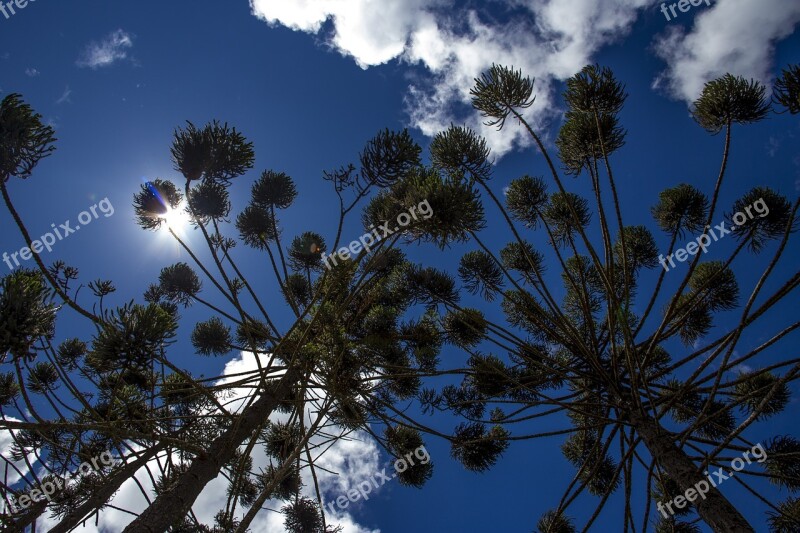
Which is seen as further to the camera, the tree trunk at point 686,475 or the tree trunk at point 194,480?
the tree trunk at point 686,475

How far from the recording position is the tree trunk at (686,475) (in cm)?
278

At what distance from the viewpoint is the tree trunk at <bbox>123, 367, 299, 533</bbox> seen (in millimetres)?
2547

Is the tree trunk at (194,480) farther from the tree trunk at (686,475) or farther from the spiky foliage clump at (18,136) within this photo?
the tree trunk at (686,475)

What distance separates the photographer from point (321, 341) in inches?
206

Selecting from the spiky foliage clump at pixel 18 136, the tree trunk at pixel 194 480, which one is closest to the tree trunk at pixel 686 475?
the tree trunk at pixel 194 480

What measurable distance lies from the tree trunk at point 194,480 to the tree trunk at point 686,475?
354 centimetres

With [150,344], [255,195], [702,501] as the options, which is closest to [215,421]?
[255,195]

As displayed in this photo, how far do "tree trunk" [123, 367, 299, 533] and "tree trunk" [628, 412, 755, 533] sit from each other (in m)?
3.54

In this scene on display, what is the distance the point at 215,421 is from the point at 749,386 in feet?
25.0

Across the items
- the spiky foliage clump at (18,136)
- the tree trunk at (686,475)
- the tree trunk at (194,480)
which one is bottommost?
the tree trunk at (686,475)

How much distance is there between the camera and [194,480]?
9.75 ft

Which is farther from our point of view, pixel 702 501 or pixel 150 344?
pixel 702 501

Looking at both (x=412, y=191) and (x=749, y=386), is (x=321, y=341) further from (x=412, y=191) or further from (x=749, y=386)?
(x=749, y=386)

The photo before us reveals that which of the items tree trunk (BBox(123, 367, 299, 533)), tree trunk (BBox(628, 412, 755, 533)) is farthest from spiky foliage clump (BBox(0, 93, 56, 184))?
tree trunk (BBox(628, 412, 755, 533))
